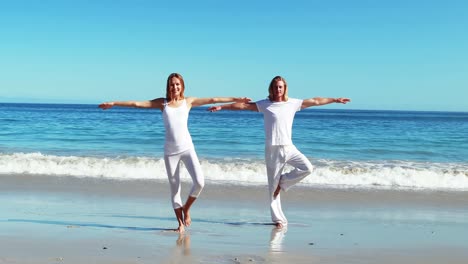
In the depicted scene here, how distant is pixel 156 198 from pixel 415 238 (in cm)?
496

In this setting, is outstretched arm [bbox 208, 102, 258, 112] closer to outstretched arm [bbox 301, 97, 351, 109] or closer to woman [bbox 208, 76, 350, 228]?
woman [bbox 208, 76, 350, 228]

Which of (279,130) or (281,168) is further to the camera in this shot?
(281,168)

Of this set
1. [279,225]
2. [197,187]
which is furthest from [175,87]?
[279,225]

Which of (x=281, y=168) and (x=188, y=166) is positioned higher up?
(x=188, y=166)

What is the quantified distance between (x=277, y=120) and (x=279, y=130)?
0.15m

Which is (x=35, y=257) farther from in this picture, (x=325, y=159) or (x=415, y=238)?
(x=325, y=159)

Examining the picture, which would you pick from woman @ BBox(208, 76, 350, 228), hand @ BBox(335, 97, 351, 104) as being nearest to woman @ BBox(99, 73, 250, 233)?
woman @ BBox(208, 76, 350, 228)

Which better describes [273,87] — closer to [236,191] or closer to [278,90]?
[278,90]

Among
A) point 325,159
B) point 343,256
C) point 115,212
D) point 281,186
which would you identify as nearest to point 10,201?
point 115,212

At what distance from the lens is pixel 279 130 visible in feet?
25.1

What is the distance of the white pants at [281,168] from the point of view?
770 centimetres

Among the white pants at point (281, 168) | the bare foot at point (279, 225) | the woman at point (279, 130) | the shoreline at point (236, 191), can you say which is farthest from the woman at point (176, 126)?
the shoreline at point (236, 191)

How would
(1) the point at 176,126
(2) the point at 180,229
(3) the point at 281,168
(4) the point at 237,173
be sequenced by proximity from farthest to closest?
(4) the point at 237,173 → (3) the point at 281,168 → (2) the point at 180,229 → (1) the point at 176,126

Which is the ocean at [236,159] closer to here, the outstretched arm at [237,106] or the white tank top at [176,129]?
the outstretched arm at [237,106]
